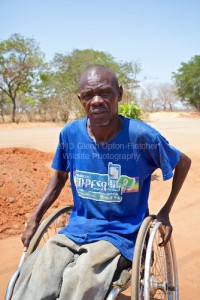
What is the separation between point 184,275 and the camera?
111 inches

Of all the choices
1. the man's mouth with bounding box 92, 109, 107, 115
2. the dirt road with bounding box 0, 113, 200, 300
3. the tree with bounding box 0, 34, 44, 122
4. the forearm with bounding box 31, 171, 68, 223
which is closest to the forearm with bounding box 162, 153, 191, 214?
the man's mouth with bounding box 92, 109, 107, 115

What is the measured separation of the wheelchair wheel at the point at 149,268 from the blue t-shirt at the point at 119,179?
125mm

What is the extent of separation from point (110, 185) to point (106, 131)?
1.00ft

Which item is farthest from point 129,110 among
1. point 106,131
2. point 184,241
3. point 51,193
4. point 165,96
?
point 165,96

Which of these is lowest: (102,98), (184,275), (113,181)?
(184,275)

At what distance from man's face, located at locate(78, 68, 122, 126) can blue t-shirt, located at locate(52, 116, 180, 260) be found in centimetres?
13

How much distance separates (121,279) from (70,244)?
1.08 ft

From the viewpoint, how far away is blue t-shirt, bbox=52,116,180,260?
1.80 meters

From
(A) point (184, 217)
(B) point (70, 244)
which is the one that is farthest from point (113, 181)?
(A) point (184, 217)

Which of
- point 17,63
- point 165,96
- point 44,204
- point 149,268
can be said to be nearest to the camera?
point 149,268

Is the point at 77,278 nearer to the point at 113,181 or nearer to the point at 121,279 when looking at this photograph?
the point at 121,279

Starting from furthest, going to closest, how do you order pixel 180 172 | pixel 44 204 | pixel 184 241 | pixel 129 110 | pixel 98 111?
pixel 129 110 < pixel 184 241 < pixel 44 204 < pixel 180 172 < pixel 98 111

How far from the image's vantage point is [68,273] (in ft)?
5.17

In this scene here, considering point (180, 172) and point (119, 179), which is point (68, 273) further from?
point (180, 172)
